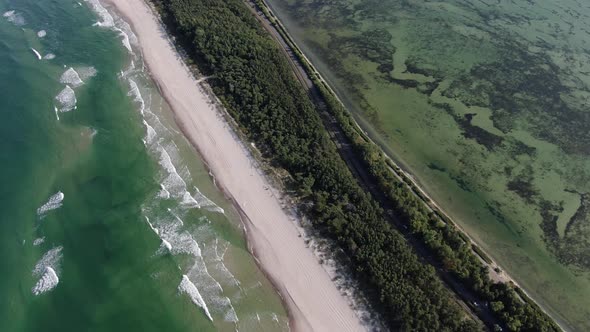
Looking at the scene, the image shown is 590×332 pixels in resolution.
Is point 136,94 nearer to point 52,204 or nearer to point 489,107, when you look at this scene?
point 52,204

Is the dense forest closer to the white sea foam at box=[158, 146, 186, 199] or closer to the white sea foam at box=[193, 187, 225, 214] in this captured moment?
the white sea foam at box=[193, 187, 225, 214]

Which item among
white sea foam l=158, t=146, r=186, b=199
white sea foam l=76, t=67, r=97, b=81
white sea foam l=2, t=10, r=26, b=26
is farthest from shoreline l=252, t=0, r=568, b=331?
white sea foam l=2, t=10, r=26, b=26

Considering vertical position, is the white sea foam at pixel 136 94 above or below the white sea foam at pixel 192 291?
above

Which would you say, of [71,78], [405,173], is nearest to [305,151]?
[405,173]

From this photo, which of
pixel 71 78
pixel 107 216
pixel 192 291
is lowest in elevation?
pixel 192 291

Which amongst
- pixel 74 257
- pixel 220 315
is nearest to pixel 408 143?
pixel 220 315

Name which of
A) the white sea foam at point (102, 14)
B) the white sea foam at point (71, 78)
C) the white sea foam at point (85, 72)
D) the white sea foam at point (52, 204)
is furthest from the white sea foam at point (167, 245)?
the white sea foam at point (102, 14)

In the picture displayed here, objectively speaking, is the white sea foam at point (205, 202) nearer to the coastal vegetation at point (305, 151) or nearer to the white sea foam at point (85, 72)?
the coastal vegetation at point (305, 151)
